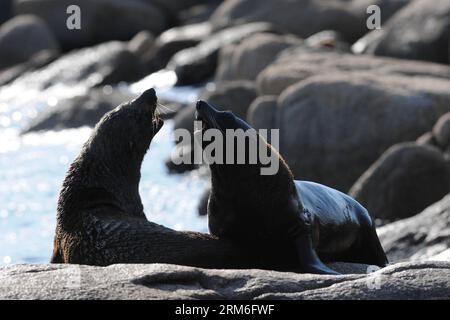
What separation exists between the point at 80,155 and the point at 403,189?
7034 mm

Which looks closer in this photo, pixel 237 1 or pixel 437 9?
pixel 437 9

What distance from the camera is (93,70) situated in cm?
3083

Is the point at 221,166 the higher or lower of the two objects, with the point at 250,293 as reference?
higher

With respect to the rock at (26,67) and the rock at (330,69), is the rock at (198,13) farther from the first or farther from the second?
the rock at (330,69)

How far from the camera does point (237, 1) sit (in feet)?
104

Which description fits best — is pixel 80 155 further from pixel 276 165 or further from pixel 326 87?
pixel 326 87

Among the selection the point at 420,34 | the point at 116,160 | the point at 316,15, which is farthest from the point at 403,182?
the point at 316,15

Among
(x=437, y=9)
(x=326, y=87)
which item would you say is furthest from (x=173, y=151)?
(x=437, y=9)

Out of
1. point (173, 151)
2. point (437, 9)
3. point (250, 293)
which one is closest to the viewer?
point (250, 293)

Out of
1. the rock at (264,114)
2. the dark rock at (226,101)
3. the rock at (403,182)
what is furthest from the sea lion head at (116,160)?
the dark rock at (226,101)

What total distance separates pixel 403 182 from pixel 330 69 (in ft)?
19.2

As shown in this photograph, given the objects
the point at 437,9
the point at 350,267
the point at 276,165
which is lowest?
the point at 350,267

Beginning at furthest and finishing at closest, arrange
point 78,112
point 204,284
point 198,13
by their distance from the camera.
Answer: point 198,13 → point 78,112 → point 204,284

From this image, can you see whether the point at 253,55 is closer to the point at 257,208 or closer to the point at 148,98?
the point at 148,98
